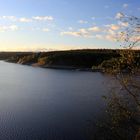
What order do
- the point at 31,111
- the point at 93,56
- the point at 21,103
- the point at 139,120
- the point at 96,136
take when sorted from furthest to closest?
the point at 93,56 < the point at 21,103 < the point at 31,111 < the point at 139,120 < the point at 96,136

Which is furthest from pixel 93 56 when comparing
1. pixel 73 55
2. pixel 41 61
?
pixel 41 61

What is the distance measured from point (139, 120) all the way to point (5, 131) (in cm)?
1100

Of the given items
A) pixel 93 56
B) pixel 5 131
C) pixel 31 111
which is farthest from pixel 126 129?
pixel 93 56

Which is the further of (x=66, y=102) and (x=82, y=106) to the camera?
(x=66, y=102)

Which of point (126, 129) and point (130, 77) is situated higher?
point (130, 77)

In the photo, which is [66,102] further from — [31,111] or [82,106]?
[31,111]

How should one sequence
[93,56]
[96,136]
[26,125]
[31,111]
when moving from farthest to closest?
[93,56]
[31,111]
[26,125]
[96,136]

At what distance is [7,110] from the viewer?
102 ft

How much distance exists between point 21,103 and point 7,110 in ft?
13.8

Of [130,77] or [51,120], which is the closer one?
[130,77]

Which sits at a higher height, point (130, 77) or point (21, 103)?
point (130, 77)

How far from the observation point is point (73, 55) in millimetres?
128625

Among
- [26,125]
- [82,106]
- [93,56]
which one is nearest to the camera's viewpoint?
[26,125]

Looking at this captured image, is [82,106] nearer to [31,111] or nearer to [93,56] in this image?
[31,111]
